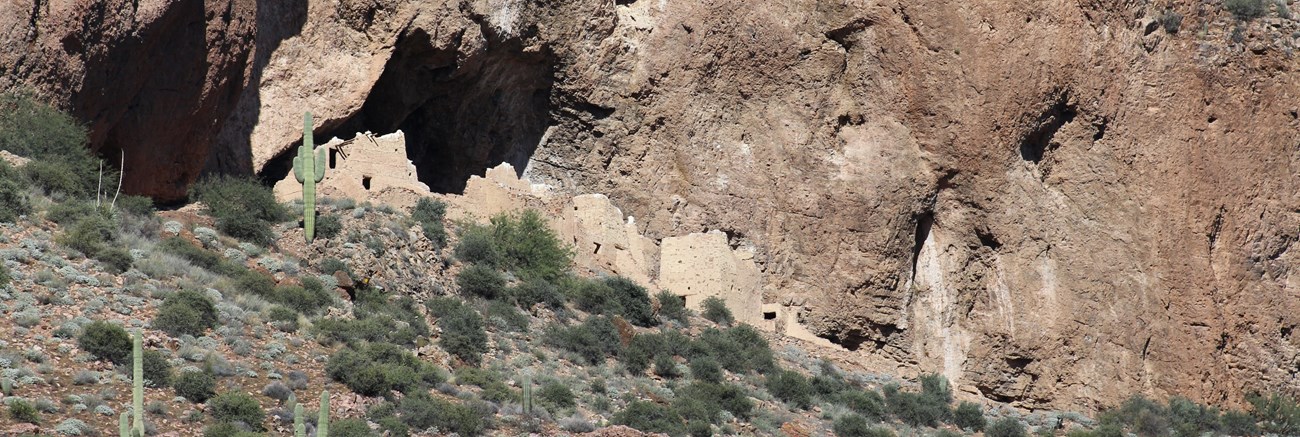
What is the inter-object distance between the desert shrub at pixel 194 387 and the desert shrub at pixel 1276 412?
23018 millimetres

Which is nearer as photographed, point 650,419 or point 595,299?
point 650,419

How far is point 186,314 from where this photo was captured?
1273 inches

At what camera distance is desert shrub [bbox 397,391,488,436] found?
31719 mm

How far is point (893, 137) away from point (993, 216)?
253 cm

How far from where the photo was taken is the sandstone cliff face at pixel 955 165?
45.6 meters

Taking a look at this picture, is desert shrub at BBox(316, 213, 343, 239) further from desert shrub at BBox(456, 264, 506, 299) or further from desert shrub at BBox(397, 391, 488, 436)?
desert shrub at BBox(397, 391, 488, 436)

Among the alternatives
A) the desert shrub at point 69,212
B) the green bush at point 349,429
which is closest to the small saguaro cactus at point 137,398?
the green bush at point 349,429

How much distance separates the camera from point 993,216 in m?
46.1

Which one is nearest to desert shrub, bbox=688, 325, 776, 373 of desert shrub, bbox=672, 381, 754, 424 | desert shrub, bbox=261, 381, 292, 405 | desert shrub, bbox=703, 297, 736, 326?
desert shrub, bbox=703, 297, 736, 326

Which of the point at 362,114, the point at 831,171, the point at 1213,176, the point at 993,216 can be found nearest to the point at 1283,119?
the point at 1213,176

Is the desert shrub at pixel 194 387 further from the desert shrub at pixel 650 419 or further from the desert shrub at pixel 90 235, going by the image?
the desert shrub at pixel 650 419

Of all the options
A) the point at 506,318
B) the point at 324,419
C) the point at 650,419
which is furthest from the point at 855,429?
the point at 324,419

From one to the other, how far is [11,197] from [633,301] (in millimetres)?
11561

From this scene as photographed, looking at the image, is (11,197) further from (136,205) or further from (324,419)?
(324,419)
